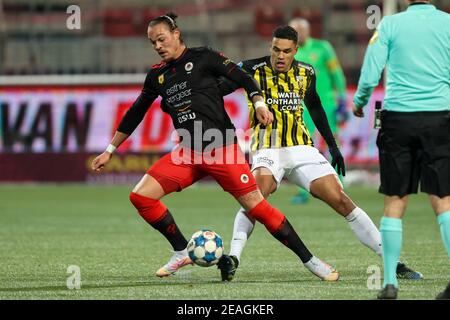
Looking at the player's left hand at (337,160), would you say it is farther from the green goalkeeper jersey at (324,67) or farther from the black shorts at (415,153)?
the green goalkeeper jersey at (324,67)

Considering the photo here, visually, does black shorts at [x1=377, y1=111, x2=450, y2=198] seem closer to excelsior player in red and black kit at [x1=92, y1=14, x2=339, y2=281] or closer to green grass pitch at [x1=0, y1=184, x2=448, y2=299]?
green grass pitch at [x1=0, y1=184, x2=448, y2=299]

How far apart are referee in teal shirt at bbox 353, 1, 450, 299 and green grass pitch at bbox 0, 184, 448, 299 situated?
2.05 feet

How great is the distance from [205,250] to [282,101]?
154cm

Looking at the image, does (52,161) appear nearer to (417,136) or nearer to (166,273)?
(166,273)

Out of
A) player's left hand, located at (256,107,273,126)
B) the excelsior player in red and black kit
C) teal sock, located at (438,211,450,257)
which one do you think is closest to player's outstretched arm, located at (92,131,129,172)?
the excelsior player in red and black kit

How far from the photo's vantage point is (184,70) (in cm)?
802

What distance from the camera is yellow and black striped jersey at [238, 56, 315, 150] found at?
8.66 metres

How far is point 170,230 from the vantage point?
827 centimetres

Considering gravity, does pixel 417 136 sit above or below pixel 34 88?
above

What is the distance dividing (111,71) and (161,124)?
1603mm

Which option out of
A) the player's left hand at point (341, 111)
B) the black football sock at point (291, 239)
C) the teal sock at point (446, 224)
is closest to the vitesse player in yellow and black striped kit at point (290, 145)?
the black football sock at point (291, 239)

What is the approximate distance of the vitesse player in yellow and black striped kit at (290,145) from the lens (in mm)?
8359
